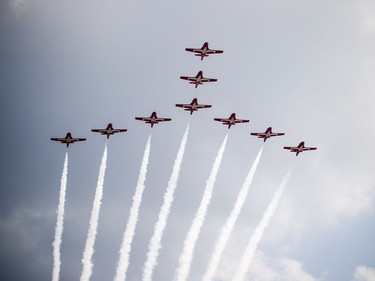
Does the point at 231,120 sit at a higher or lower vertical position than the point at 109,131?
higher

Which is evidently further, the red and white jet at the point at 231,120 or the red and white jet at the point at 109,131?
the red and white jet at the point at 109,131

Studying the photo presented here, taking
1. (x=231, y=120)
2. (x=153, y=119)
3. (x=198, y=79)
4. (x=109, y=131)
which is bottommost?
(x=109, y=131)

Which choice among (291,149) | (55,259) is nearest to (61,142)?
(55,259)

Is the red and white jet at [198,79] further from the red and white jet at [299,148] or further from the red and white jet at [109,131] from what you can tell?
the red and white jet at [299,148]

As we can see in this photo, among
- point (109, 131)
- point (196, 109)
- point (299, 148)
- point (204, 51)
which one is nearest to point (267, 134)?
point (299, 148)

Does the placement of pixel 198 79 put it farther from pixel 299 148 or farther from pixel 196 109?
pixel 299 148

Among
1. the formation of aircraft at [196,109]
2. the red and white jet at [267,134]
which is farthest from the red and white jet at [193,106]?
the red and white jet at [267,134]

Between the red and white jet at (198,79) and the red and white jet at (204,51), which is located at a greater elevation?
the red and white jet at (204,51)

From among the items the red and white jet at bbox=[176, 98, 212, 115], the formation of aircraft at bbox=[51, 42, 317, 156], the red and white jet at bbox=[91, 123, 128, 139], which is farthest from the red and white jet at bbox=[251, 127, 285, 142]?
the red and white jet at bbox=[91, 123, 128, 139]

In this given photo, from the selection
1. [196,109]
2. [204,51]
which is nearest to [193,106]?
[196,109]

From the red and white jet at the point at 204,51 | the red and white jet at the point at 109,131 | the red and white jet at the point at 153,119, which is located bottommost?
the red and white jet at the point at 109,131

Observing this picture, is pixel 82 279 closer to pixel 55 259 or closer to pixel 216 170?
pixel 55 259

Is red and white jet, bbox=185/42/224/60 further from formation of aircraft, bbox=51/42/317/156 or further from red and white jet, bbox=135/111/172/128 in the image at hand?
red and white jet, bbox=135/111/172/128

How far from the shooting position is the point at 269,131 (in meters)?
127
